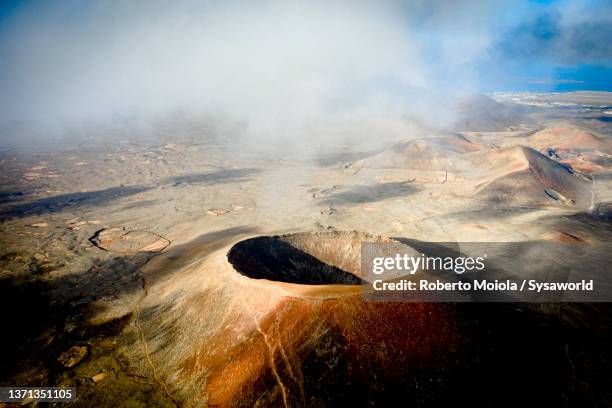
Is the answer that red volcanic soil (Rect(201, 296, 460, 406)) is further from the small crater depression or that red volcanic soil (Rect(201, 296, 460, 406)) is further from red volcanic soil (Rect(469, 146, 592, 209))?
red volcanic soil (Rect(469, 146, 592, 209))

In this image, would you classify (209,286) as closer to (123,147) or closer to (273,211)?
(273,211)

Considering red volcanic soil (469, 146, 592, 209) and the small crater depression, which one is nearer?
the small crater depression

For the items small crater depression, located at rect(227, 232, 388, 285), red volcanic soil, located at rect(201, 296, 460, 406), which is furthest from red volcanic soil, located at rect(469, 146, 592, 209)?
red volcanic soil, located at rect(201, 296, 460, 406)

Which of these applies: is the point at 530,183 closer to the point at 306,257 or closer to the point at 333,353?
the point at 306,257

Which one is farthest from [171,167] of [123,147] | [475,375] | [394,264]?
[475,375]

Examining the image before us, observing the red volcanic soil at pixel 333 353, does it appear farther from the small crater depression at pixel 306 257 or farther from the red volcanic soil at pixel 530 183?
the red volcanic soil at pixel 530 183

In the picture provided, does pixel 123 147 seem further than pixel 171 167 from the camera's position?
Yes

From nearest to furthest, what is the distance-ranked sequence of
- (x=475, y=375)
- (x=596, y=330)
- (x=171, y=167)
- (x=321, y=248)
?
(x=475, y=375) < (x=596, y=330) < (x=321, y=248) < (x=171, y=167)

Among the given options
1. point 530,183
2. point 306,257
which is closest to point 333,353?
point 306,257
